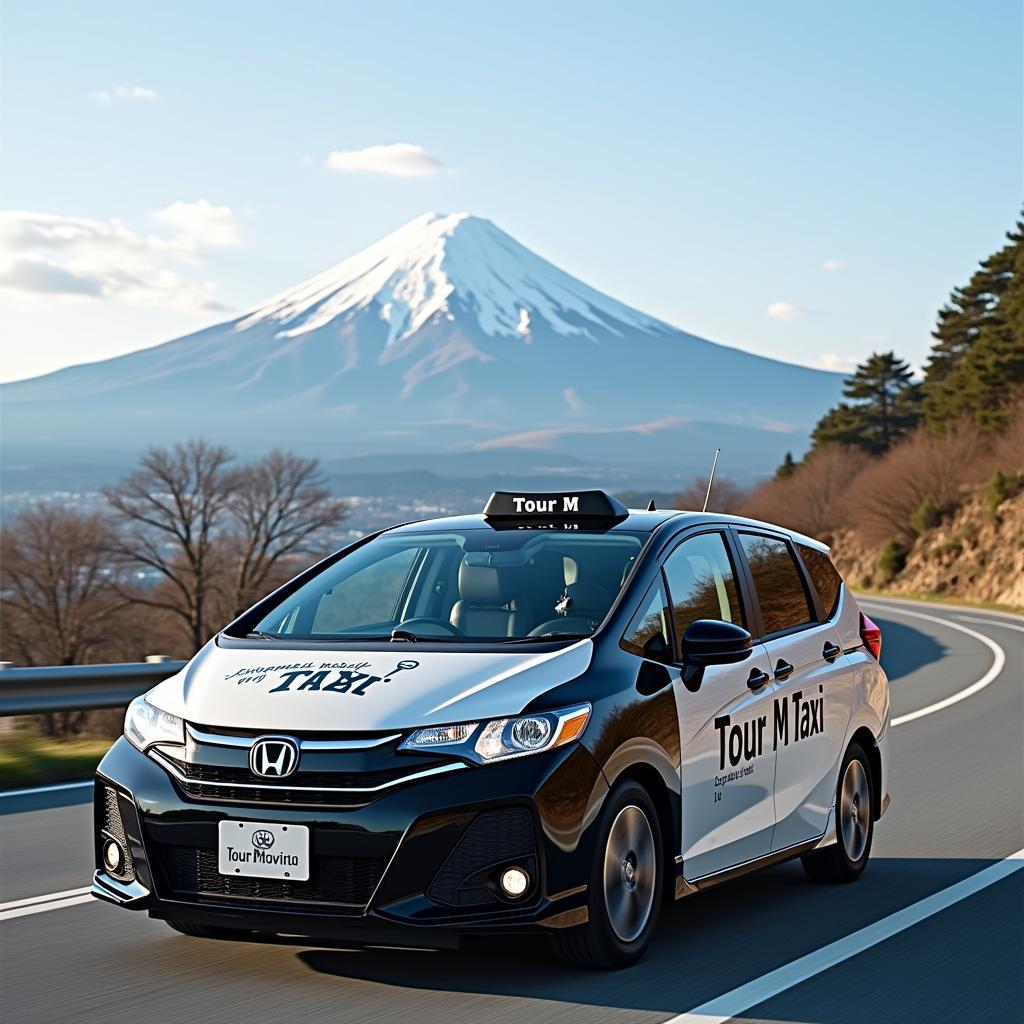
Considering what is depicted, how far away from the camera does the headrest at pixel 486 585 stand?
657cm

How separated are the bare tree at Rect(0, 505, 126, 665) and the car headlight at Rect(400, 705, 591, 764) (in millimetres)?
65956

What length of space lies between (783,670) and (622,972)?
1788 mm

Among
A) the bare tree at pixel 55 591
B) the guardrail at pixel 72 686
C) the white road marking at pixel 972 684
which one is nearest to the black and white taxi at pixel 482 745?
the guardrail at pixel 72 686

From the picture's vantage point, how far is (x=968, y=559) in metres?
78.1

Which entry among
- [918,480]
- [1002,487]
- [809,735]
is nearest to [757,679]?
[809,735]

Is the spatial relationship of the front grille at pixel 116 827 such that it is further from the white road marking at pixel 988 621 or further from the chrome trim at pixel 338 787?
the white road marking at pixel 988 621

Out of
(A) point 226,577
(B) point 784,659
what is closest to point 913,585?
(A) point 226,577

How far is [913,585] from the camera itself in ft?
274

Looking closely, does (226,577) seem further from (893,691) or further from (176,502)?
(893,691)

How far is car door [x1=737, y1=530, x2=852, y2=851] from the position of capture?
23.2 feet

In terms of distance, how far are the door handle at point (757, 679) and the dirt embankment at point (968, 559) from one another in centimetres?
6282

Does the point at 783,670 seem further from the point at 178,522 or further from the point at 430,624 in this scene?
the point at 178,522

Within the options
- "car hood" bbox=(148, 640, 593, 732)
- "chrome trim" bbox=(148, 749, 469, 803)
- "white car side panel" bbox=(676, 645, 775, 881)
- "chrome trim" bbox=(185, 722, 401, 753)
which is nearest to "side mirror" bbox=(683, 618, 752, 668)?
"white car side panel" bbox=(676, 645, 775, 881)

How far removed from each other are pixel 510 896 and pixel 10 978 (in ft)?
5.60
